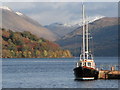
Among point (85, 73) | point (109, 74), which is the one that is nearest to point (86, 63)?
point (85, 73)

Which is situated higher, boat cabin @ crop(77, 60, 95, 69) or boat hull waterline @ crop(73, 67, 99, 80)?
boat cabin @ crop(77, 60, 95, 69)

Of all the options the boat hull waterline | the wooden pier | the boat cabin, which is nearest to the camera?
the boat hull waterline

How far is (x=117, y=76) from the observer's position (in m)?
76.4

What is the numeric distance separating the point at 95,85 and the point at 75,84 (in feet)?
10.6

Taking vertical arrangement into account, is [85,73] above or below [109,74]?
above

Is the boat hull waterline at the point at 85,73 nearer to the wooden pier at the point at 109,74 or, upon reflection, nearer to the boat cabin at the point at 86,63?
the boat cabin at the point at 86,63

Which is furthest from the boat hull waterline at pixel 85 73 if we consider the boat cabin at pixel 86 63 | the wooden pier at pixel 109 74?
the wooden pier at pixel 109 74

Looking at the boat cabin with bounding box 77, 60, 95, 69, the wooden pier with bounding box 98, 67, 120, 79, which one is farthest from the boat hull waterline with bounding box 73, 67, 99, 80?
the wooden pier with bounding box 98, 67, 120, 79

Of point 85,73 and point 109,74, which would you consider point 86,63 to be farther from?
point 109,74

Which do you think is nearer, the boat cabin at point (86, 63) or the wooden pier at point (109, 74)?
the boat cabin at point (86, 63)

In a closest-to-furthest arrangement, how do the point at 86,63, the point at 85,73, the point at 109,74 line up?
the point at 85,73, the point at 86,63, the point at 109,74

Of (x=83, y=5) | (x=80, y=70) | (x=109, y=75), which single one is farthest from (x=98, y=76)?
(x=83, y=5)

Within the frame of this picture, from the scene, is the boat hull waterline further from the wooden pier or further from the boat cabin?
the wooden pier

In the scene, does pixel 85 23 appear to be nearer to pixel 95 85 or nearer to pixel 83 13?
pixel 83 13
